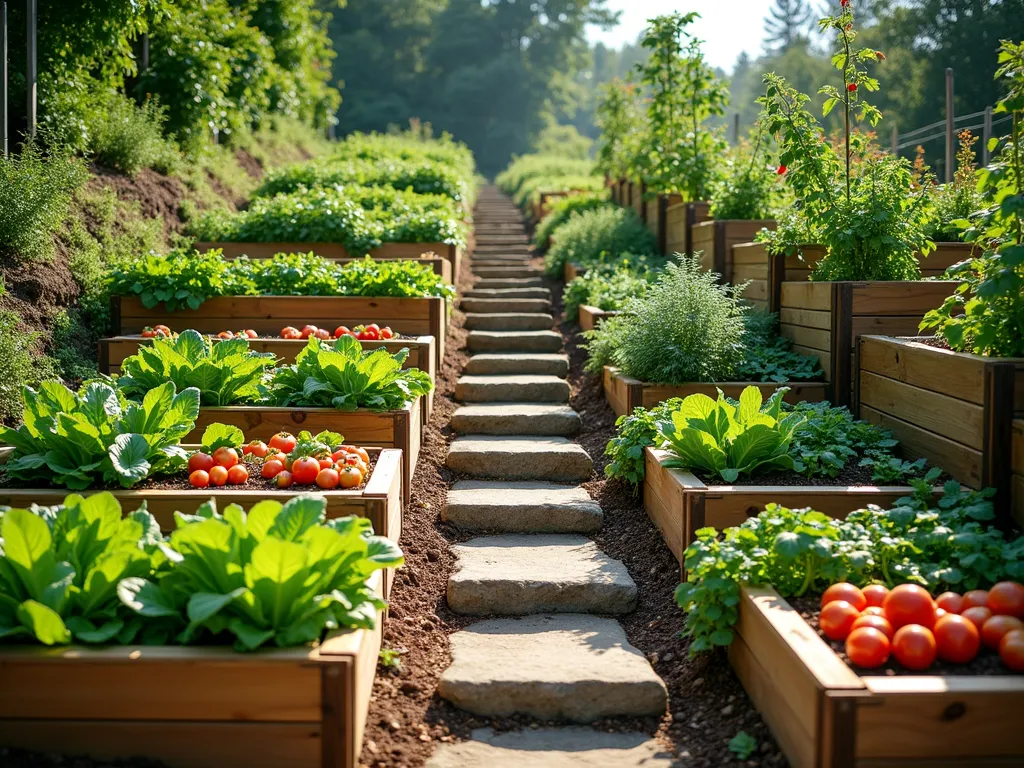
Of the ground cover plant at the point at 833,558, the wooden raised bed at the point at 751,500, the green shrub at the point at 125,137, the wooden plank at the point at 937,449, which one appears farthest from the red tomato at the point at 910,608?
the green shrub at the point at 125,137

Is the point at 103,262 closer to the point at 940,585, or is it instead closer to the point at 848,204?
the point at 848,204

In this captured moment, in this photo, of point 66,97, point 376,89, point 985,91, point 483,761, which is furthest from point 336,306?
point 376,89

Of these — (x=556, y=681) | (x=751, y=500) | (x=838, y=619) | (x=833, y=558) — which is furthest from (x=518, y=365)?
(x=838, y=619)

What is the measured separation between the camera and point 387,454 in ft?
15.1

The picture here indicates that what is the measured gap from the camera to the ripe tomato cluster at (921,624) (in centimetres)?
290

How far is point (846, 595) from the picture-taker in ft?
10.4

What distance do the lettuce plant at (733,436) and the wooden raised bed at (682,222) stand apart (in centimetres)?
451

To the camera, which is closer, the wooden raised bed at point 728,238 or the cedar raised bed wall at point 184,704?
the cedar raised bed wall at point 184,704

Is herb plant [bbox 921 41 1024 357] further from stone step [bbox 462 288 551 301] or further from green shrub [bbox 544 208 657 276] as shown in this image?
stone step [bbox 462 288 551 301]

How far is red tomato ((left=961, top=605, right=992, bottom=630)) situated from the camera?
3.06 metres

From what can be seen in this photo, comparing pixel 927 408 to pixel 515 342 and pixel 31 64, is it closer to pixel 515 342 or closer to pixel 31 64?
pixel 515 342

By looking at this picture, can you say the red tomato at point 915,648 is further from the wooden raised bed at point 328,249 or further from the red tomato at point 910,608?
the wooden raised bed at point 328,249

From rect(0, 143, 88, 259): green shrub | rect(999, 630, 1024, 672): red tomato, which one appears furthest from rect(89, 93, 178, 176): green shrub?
rect(999, 630, 1024, 672): red tomato

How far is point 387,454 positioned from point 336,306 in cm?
278
